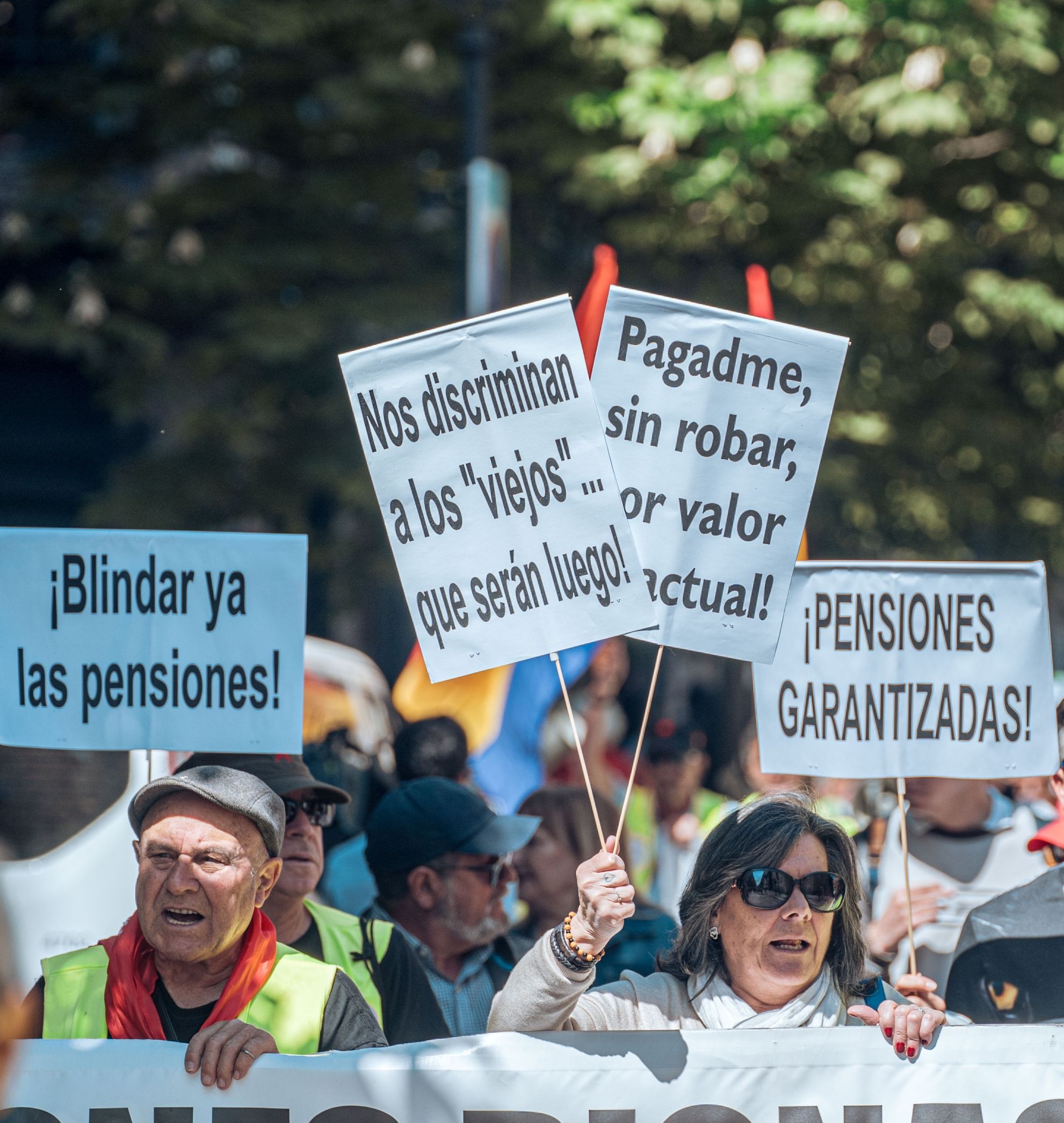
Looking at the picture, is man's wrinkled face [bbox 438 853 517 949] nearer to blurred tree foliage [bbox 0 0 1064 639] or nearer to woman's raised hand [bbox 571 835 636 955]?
woman's raised hand [bbox 571 835 636 955]

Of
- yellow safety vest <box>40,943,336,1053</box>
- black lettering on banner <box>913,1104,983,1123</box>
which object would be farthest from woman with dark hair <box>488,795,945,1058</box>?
yellow safety vest <box>40,943,336,1053</box>

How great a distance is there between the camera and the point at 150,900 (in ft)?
9.48

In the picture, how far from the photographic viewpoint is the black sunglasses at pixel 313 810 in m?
3.73

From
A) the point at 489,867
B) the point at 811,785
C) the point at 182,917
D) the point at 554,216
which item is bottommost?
the point at 182,917

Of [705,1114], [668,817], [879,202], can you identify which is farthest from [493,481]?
[879,202]

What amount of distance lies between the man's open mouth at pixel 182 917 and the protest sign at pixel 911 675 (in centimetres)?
127

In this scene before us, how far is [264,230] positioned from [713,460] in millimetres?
7859

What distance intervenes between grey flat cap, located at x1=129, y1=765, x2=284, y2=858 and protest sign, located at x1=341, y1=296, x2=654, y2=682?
1.38 feet

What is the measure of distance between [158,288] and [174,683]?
7.30 metres

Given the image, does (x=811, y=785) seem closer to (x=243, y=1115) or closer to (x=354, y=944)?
(x=354, y=944)

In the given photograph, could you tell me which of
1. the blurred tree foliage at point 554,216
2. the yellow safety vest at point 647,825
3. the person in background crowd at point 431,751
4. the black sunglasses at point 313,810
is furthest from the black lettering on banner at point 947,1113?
the blurred tree foliage at point 554,216

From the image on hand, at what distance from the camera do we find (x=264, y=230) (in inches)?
410

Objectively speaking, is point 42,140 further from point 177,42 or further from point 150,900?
point 150,900

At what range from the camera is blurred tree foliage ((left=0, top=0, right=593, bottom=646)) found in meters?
9.92
